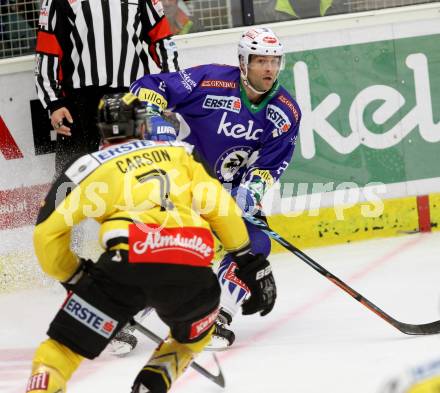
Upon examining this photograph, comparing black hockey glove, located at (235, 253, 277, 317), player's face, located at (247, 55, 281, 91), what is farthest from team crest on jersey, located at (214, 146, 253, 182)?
black hockey glove, located at (235, 253, 277, 317)

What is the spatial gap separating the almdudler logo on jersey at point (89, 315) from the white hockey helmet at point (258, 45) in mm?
1824

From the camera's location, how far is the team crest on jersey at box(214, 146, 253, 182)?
4688 millimetres

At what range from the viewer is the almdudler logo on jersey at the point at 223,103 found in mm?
4637

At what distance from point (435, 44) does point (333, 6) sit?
61 centimetres

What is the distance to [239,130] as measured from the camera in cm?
464

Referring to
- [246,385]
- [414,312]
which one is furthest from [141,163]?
[414,312]

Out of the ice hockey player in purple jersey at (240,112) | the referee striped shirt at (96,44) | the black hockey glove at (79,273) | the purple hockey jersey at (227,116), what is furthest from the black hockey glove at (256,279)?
the referee striped shirt at (96,44)

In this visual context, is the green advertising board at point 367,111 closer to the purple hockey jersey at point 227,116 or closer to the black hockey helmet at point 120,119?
the purple hockey jersey at point 227,116

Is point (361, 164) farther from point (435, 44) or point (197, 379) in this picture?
point (197, 379)

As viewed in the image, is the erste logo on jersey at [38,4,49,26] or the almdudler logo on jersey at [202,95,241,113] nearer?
the almdudler logo on jersey at [202,95,241,113]

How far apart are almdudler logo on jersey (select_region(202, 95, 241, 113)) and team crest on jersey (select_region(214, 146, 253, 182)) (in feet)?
0.55

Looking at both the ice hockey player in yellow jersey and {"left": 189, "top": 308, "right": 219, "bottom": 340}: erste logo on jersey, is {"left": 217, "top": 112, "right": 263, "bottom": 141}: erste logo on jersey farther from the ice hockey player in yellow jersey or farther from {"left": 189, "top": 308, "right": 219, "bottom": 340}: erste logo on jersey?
{"left": 189, "top": 308, "right": 219, "bottom": 340}: erste logo on jersey

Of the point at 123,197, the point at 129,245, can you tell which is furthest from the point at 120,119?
the point at 129,245

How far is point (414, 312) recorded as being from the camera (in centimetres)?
470
